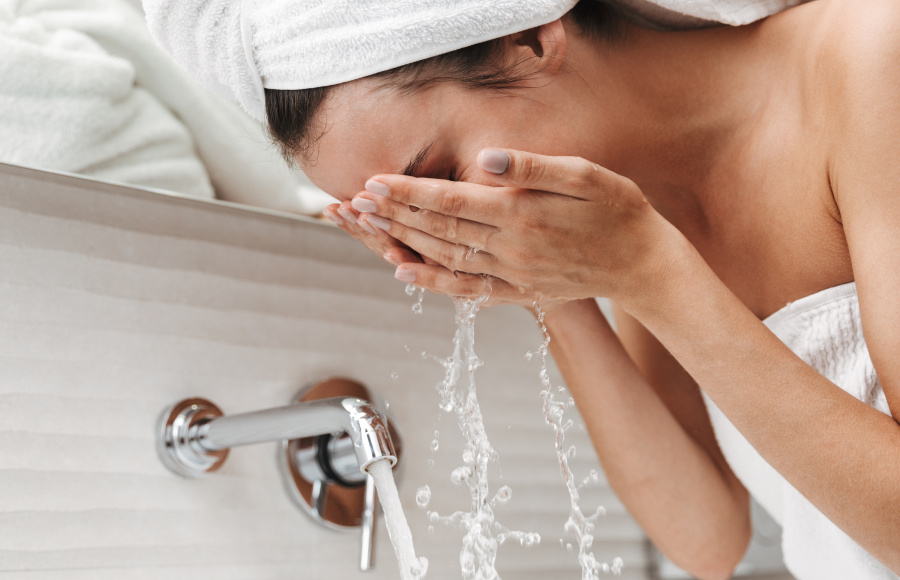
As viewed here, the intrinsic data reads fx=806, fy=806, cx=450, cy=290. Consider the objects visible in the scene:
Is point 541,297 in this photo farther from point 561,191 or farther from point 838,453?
point 838,453

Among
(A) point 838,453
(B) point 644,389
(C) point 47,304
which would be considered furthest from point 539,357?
(C) point 47,304

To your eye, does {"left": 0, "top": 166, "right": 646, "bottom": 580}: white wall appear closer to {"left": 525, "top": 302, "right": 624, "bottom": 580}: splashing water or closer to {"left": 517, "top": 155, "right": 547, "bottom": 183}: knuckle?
{"left": 525, "top": 302, "right": 624, "bottom": 580}: splashing water

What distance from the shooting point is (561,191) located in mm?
659

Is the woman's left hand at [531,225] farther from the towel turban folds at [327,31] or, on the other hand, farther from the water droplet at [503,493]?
the water droplet at [503,493]

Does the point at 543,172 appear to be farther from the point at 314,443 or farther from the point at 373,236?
the point at 314,443

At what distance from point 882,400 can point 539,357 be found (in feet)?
1.84

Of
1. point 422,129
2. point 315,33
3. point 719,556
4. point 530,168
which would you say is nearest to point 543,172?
point 530,168

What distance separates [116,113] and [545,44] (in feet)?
1.49

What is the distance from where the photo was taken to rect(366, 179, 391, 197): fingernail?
674 millimetres

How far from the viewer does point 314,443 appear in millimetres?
1008

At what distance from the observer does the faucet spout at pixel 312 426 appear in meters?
0.76

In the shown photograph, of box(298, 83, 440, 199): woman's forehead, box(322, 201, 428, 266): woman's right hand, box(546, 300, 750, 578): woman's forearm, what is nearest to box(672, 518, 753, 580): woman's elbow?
box(546, 300, 750, 578): woman's forearm

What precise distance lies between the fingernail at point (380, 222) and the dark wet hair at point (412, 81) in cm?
9

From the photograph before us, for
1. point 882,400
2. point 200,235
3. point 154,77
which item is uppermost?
point 154,77
